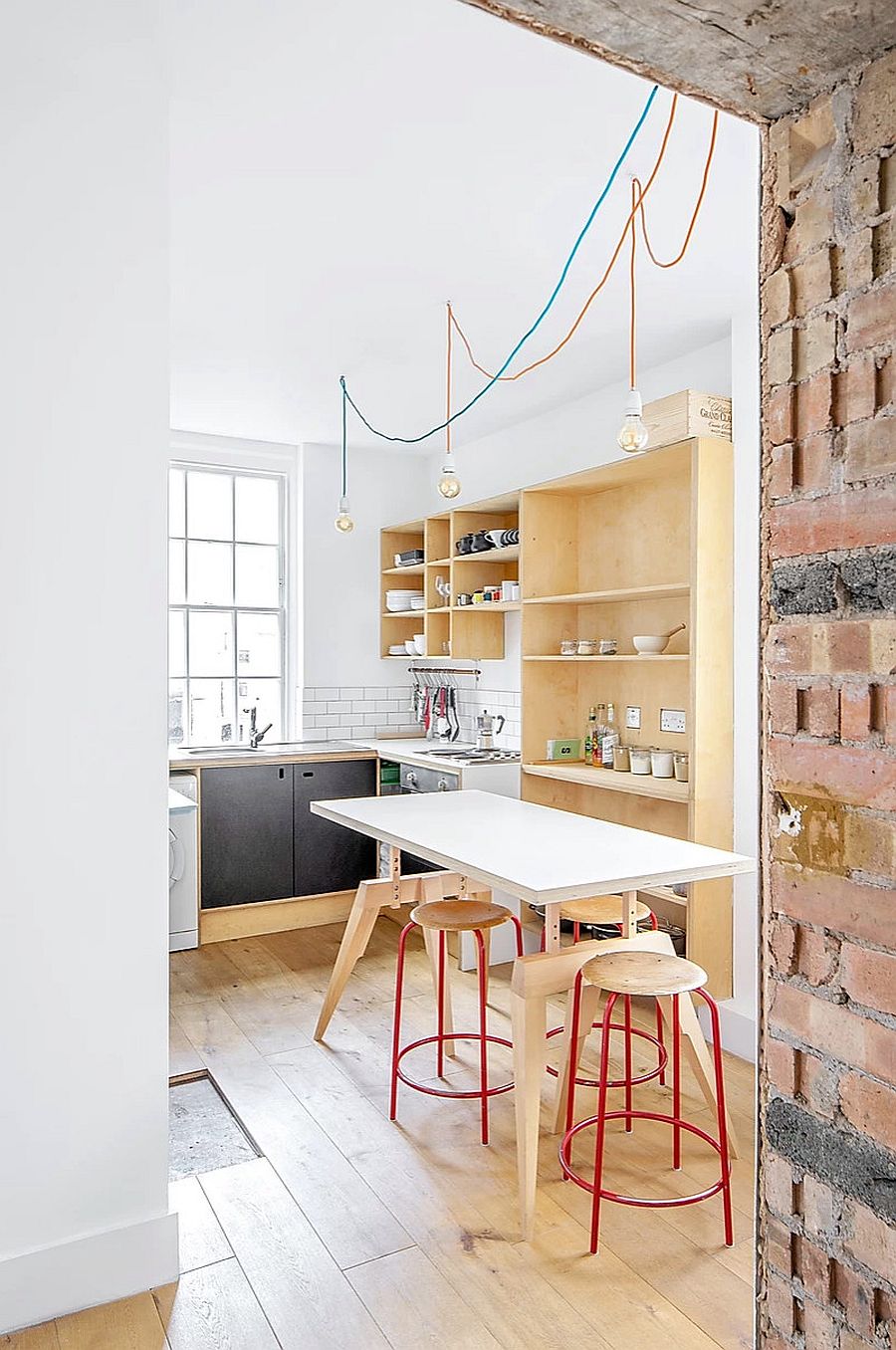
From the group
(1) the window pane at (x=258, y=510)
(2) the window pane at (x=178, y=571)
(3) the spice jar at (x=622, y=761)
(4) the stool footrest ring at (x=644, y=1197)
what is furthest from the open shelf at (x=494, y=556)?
(4) the stool footrest ring at (x=644, y=1197)

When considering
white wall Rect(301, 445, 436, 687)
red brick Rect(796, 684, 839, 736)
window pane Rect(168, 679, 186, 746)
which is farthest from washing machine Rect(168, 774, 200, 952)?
red brick Rect(796, 684, 839, 736)

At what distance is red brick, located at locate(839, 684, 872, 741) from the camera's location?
92 centimetres

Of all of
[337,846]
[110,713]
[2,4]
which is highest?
[2,4]

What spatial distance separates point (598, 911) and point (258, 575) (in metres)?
3.49

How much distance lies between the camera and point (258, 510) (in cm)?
587

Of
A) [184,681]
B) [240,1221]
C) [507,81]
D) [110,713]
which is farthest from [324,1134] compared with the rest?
[184,681]

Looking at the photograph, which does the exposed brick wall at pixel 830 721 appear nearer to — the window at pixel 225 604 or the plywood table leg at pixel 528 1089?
the plywood table leg at pixel 528 1089

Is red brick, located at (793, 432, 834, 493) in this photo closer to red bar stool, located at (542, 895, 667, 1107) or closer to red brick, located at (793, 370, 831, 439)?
red brick, located at (793, 370, 831, 439)

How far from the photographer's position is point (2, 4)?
1.96 metres

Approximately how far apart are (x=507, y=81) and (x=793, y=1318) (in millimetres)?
2391

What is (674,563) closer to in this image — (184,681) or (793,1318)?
(184,681)

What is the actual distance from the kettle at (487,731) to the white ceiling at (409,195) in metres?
1.86

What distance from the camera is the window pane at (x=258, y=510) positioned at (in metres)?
5.82

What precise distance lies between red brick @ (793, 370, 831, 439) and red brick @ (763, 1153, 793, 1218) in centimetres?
77
